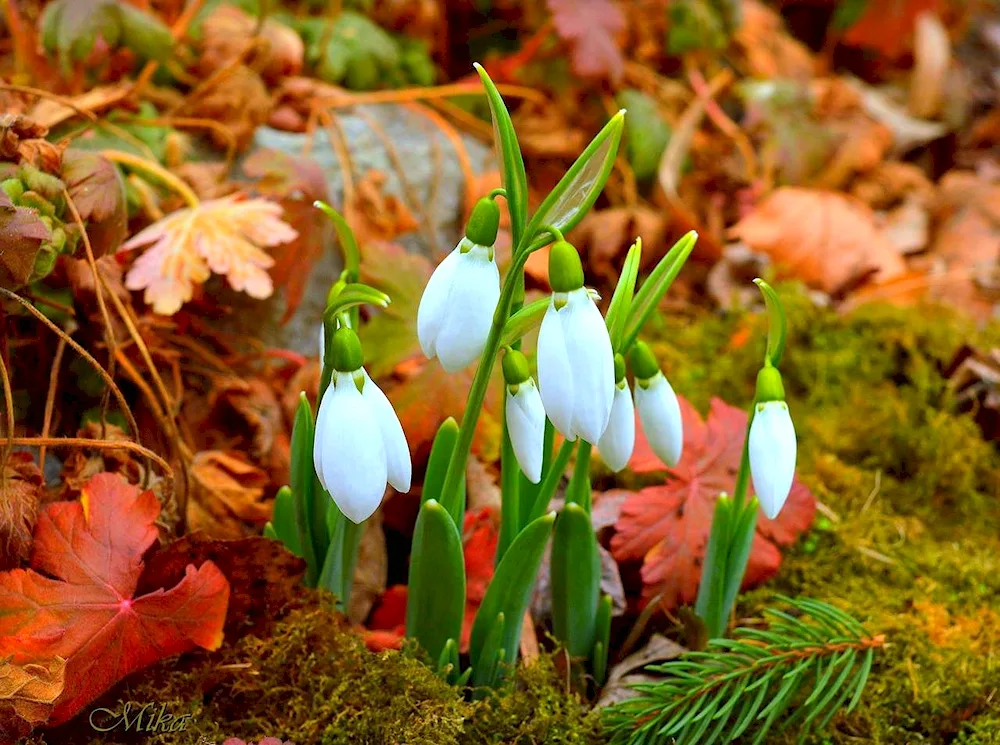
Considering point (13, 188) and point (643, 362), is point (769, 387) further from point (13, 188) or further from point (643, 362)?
point (13, 188)

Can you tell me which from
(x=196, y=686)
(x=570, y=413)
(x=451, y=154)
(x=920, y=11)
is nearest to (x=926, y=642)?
(x=570, y=413)

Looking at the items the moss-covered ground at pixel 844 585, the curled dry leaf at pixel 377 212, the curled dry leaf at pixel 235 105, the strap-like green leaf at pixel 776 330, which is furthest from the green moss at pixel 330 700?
the curled dry leaf at pixel 235 105

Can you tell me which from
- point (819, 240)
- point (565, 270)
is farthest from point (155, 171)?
point (819, 240)

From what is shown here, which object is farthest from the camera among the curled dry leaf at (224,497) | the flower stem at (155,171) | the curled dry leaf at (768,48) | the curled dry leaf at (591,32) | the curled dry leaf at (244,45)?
the curled dry leaf at (768,48)

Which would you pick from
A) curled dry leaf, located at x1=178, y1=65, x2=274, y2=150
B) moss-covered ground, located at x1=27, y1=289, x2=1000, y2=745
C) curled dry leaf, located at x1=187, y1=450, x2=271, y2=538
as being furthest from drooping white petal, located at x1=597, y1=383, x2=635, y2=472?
curled dry leaf, located at x1=178, y1=65, x2=274, y2=150

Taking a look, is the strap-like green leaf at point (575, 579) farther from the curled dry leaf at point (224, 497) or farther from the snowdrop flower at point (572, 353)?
the curled dry leaf at point (224, 497)

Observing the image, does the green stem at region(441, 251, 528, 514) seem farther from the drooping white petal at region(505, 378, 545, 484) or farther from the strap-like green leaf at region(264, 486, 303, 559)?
the strap-like green leaf at region(264, 486, 303, 559)
